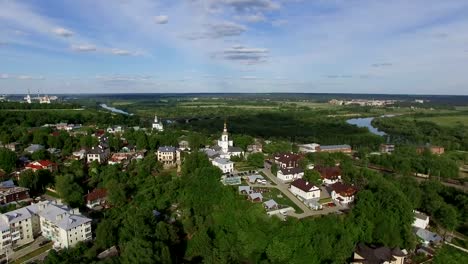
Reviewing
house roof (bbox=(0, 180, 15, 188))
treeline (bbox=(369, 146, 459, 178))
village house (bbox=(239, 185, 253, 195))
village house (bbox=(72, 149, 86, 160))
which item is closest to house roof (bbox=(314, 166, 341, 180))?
village house (bbox=(239, 185, 253, 195))

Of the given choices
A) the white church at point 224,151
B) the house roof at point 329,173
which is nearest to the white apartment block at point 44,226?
the white church at point 224,151

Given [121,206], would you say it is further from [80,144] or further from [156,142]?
[80,144]

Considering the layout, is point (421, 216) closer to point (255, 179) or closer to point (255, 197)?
point (255, 197)

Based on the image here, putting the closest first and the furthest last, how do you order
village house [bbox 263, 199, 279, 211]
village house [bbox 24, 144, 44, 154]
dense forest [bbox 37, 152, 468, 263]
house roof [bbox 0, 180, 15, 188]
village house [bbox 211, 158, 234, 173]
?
dense forest [bbox 37, 152, 468, 263] → village house [bbox 263, 199, 279, 211] → house roof [bbox 0, 180, 15, 188] → village house [bbox 211, 158, 234, 173] → village house [bbox 24, 144, 44, 154]

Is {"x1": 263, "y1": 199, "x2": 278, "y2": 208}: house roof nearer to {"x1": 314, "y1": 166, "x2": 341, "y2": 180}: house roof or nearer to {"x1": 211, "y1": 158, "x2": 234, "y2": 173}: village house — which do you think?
{"x1": 314, "y1": 166, "x2": 341, "y2": 180}: house roof

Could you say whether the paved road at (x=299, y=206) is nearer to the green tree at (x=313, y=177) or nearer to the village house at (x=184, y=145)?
the green tree at (x=313, y=177)

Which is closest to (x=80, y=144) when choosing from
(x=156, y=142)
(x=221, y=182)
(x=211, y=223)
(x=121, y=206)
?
(x=156, y=142)
